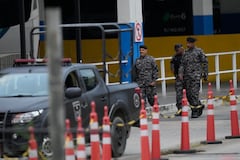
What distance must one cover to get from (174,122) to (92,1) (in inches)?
680

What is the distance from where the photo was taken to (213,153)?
12516 mm

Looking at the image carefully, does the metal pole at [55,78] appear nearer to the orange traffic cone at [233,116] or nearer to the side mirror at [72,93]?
the side mirror at [72,93]

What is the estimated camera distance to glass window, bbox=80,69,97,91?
40.4 feet

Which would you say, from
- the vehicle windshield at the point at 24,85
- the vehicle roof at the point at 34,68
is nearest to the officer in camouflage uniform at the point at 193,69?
the vehicle roof at the point at 34,68

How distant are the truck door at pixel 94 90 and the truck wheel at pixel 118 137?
0.31m

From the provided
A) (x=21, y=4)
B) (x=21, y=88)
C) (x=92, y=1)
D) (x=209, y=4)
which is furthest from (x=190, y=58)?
(x=92, y=1)

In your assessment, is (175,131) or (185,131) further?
(175,131)

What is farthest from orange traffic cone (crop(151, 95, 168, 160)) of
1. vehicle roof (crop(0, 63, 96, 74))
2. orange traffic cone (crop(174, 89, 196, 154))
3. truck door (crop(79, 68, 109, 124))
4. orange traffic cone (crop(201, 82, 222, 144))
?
orange traffic cone (crop(201, 82, 222, 144))

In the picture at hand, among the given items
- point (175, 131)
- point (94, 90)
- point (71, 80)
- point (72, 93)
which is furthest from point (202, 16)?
point (72, 93)

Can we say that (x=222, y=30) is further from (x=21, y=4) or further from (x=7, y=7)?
(x=21, y=4)

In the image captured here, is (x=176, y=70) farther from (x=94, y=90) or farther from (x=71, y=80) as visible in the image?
(x=71, y=80)

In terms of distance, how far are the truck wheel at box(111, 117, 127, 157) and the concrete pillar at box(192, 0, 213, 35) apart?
59.3 feet

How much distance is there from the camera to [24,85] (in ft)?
38.5

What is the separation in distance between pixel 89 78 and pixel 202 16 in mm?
18126
